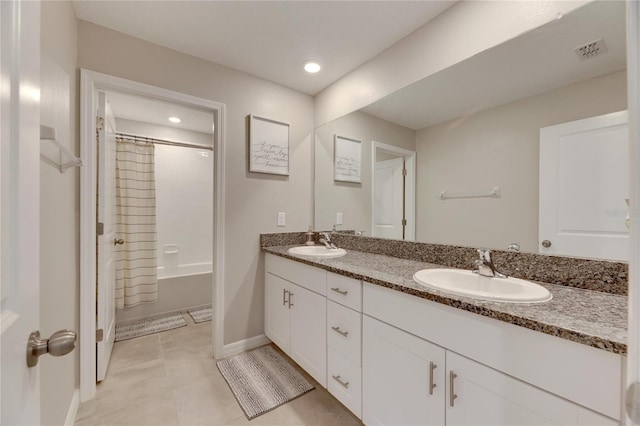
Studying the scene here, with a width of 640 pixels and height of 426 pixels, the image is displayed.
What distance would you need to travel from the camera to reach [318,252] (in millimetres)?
2166

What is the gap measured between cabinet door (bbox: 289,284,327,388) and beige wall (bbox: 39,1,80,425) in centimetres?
120

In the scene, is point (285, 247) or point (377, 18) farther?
point (285, 247)

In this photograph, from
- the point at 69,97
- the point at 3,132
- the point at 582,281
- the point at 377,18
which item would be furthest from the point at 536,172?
the point at 69,97

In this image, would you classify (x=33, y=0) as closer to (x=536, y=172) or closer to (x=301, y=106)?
(x=536, y=172)

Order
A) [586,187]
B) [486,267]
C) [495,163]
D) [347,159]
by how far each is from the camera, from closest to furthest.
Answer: [586,187] → [486,267] → [495,163] → [347,159]

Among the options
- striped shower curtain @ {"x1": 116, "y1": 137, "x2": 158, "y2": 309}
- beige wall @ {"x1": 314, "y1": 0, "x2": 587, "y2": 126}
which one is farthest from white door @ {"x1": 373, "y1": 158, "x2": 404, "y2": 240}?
striped shower curtain @ {"x1": 116, "y1": 137, "x2": 158, "y2": 309}

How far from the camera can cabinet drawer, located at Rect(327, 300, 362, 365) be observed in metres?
1.33

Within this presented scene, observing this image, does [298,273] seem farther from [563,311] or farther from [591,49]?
[591,49]

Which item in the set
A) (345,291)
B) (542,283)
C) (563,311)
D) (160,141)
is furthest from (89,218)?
(542,283)

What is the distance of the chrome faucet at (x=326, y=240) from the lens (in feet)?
7.11

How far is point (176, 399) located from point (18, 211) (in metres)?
1.67

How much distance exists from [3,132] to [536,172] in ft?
5.59

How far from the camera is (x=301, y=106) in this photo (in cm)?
253

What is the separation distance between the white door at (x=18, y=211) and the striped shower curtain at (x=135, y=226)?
259 centimetres
